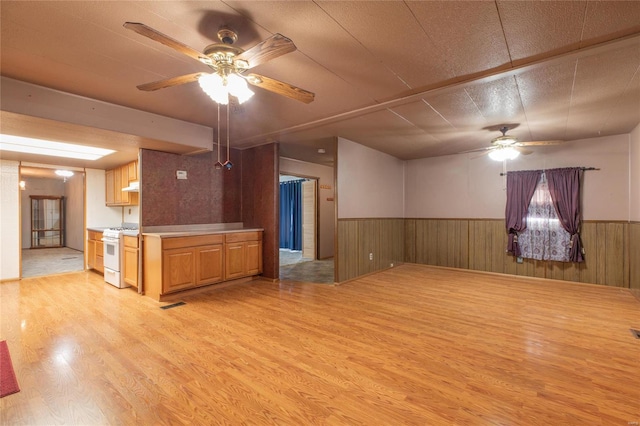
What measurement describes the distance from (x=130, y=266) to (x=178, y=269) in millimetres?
1092

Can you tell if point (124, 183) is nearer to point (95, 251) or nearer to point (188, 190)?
point (95, 251)

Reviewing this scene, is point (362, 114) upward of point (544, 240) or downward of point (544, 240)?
upward

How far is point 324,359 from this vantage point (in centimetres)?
247

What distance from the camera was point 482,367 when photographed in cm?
234

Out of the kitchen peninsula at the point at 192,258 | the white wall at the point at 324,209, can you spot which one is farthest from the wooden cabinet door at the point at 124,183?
the white wall at the point at 324,209

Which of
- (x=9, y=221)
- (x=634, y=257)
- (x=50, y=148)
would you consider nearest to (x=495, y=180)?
(x=634, y=257)

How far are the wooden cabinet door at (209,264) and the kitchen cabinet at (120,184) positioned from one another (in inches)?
87.5

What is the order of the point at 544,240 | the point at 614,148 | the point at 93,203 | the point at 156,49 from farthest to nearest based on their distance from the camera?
the point at 93,203
the point at 544,240
the point at 614,148
the point at 156,49

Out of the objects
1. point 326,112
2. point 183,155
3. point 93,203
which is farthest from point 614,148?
point 93,203

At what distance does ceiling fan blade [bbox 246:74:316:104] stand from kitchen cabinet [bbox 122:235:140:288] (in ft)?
11.4

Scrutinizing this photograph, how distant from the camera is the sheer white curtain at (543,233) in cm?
521

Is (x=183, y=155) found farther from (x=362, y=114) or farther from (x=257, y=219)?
(x=362, y=114)

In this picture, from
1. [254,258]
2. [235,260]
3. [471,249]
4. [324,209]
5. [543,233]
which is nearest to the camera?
[235,260]

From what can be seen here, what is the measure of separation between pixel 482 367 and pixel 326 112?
314 centimetres
